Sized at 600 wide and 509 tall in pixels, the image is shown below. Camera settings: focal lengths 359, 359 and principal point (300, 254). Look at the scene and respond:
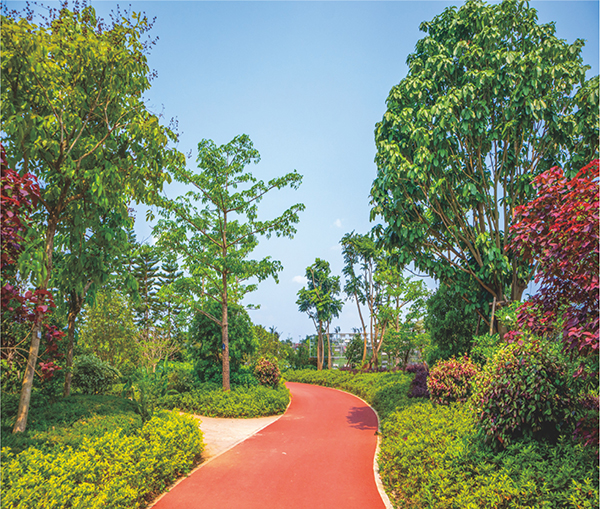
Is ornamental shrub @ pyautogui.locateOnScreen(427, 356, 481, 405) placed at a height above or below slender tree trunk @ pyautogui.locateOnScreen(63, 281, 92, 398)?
below

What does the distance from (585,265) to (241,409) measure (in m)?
10.6

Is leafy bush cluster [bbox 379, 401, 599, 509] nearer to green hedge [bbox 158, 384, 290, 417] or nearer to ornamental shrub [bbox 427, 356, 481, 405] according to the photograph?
ornamental shrub [bbox 427, 356, 481, 405]

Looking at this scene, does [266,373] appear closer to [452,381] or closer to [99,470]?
[452,381]

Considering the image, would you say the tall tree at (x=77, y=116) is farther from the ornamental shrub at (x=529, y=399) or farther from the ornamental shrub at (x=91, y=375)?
the ornamental shrub at (x=529, y=399)

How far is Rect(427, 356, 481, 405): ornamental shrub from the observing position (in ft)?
30.1

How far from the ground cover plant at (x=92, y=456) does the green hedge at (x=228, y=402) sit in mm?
4017

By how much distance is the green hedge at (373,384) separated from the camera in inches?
477

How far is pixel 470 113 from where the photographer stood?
9750 mm

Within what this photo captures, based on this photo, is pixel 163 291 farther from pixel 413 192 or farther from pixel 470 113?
pixel 470 113

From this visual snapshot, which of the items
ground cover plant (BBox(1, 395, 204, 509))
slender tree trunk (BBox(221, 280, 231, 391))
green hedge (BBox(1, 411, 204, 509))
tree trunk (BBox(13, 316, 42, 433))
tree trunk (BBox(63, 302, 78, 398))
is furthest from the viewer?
slender tree trunk (BBox(221, 280, 231, 391))

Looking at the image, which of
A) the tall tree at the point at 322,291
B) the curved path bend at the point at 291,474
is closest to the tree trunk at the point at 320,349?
the tall tree at the point at 322,291

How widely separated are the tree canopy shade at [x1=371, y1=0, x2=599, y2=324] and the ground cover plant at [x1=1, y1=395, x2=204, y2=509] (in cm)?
765

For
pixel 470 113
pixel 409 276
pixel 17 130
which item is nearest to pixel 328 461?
pixel 17 130

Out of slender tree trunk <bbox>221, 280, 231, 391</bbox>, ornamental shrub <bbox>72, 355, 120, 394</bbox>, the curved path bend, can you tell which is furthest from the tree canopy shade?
ornamental shrub <bbox>72, 355, 120, 394</bbox>
